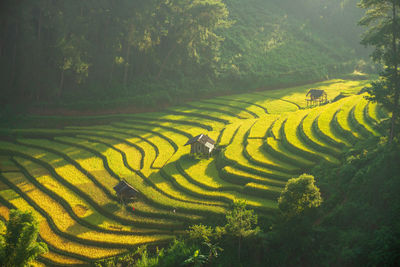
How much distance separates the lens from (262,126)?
3488 cm

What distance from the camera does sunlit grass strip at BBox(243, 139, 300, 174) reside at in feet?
81.0

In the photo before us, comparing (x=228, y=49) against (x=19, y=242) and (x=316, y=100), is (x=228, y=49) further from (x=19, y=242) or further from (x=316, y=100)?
(x=19, y=242)

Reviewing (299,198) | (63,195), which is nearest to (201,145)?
(63,195)

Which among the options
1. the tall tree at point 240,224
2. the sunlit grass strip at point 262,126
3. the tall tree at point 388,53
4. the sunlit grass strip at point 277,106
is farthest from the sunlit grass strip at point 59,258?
the sunlit grass strip at point 277,106

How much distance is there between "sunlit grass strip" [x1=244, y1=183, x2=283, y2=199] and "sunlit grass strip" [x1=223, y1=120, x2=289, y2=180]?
1557mm

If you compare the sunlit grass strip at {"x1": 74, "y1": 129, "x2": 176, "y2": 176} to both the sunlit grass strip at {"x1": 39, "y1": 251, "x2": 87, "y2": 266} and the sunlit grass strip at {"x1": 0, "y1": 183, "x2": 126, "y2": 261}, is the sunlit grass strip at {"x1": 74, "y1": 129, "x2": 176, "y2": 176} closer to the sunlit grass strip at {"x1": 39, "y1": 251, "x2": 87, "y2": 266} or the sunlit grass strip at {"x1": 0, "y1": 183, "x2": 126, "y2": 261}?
the sunlit grass strip at {"x1": 0, "y1": 183, "x2": 126, "y2": 261}

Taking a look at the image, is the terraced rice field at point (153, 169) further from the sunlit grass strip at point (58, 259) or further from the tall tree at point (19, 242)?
the tall tree at point (19, 242)

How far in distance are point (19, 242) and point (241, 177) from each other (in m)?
14.7

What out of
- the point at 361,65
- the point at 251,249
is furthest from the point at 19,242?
the point at 361,65

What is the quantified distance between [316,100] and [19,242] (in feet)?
121

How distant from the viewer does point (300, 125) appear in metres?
31.7

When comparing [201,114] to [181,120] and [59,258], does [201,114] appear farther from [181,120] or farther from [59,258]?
[59,258]

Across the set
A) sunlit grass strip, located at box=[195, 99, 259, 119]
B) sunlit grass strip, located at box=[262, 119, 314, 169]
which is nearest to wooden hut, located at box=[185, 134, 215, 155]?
sunlit grass strip, located at box=[262, 119, 314, 169]

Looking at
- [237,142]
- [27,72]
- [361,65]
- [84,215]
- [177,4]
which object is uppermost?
[177,4]
